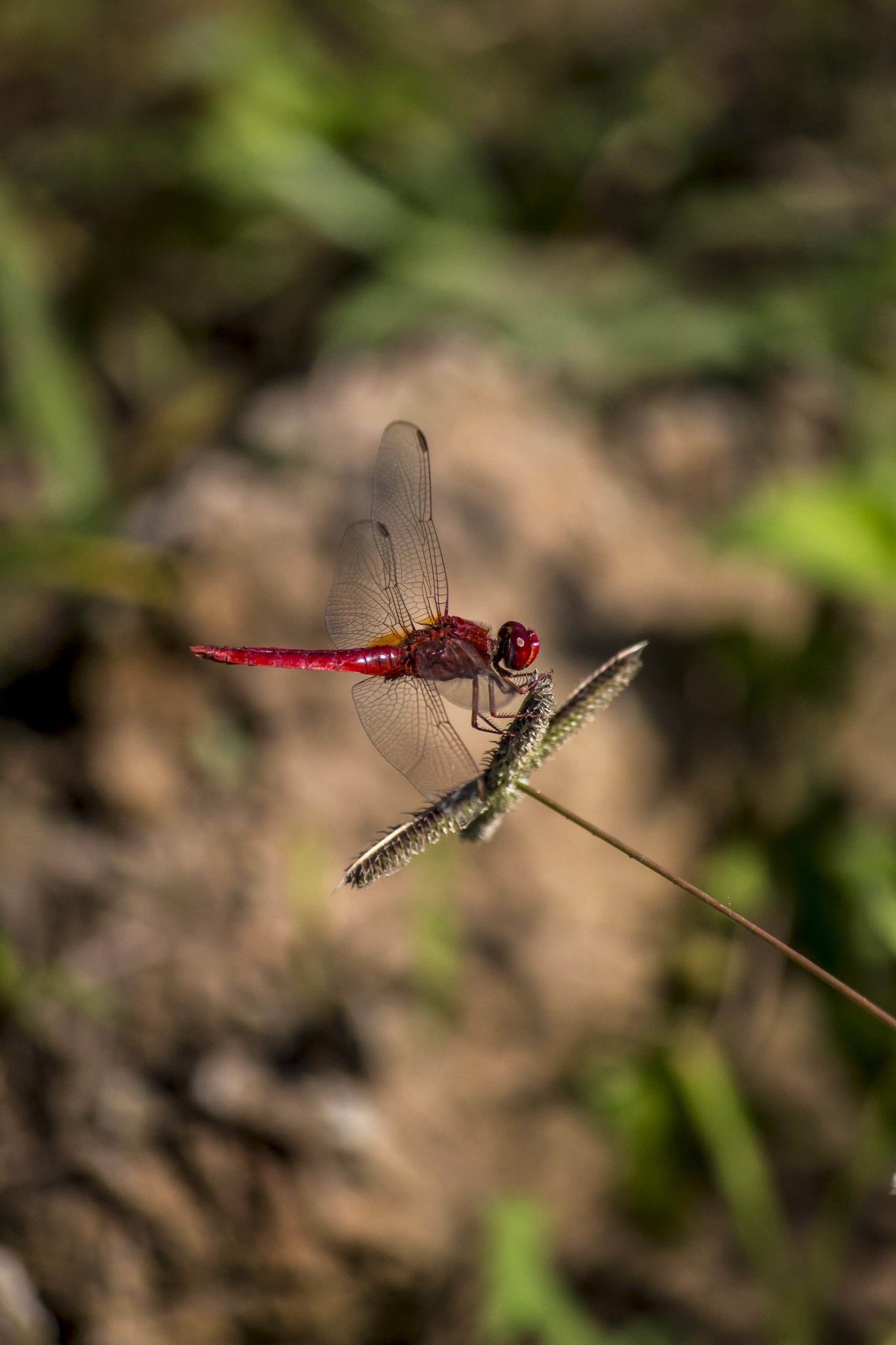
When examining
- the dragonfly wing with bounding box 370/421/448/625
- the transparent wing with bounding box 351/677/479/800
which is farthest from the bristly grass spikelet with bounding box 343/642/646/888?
the dragonfly wing with bounding box 370/421/448/625

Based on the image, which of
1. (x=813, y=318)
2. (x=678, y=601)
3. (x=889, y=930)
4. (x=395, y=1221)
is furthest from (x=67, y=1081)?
(x=813, y=318)

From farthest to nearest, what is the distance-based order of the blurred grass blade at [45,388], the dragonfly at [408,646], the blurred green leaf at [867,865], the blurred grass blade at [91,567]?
the blurred grass blade at [45,388], the blurred grass blade at [91,567], the blurred green leaf at [867,865], the dragonfly at [408,646]

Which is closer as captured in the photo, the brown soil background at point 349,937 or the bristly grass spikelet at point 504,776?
the bristly grass spikelet at point 504,776

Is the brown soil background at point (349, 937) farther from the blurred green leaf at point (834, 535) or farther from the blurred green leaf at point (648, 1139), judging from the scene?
the blurred green leaf at point (834, 535)

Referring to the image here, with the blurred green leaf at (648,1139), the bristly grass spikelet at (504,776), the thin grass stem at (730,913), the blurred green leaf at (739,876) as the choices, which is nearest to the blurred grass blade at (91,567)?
the blurred green leaf at (739,876)

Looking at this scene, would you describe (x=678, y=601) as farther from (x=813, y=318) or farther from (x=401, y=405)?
(x=813, y=318)

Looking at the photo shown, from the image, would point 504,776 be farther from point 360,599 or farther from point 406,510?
point 406,510

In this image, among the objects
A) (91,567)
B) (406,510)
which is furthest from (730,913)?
(91,567)
